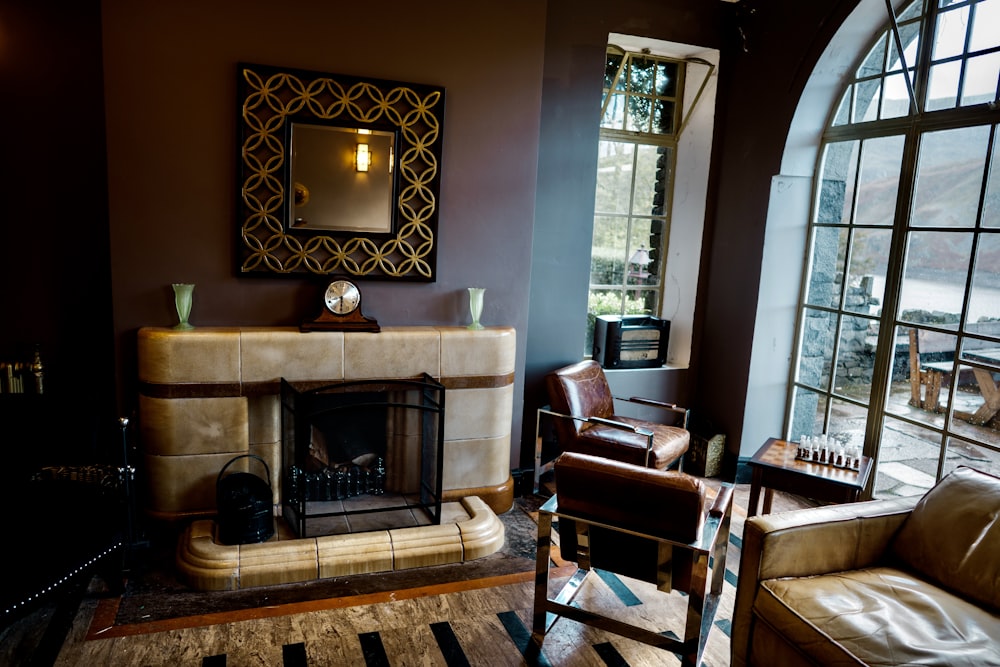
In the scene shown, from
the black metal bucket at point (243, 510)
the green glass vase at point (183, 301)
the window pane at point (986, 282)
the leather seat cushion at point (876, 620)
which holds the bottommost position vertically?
the black metal bucket at point (243, 510)

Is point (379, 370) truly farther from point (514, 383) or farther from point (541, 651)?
point (541, 651)

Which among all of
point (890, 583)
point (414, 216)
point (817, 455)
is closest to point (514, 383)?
point (414, 216)

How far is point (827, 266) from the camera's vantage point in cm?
437

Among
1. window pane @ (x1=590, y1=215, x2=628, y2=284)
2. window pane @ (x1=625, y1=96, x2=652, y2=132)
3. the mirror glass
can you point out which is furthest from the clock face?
window pane @ (x1=625, y1=96, x2=652, y2=132)

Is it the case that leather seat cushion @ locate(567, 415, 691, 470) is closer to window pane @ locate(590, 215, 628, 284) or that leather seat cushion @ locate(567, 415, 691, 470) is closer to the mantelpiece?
the mantelpiece

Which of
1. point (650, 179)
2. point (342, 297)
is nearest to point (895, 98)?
point (650, 179)

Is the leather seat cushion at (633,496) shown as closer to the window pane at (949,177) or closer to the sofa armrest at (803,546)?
the sofa armrest at (803,546)

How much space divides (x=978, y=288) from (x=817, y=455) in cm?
112

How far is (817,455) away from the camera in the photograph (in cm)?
371

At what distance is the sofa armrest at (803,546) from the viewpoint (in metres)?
2.48

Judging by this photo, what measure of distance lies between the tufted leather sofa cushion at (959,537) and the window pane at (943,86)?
1983 mm

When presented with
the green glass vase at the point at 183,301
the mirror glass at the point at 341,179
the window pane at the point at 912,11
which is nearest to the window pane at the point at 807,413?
the window pane at the point at 912,11

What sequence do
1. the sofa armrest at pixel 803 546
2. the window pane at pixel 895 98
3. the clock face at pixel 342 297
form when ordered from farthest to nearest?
the window pane at pixel 895 98, the clock face at pixel 342 297, the sofa armrest at pixel 803 546

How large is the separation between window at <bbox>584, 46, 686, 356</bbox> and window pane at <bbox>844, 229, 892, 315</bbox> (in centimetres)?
130
